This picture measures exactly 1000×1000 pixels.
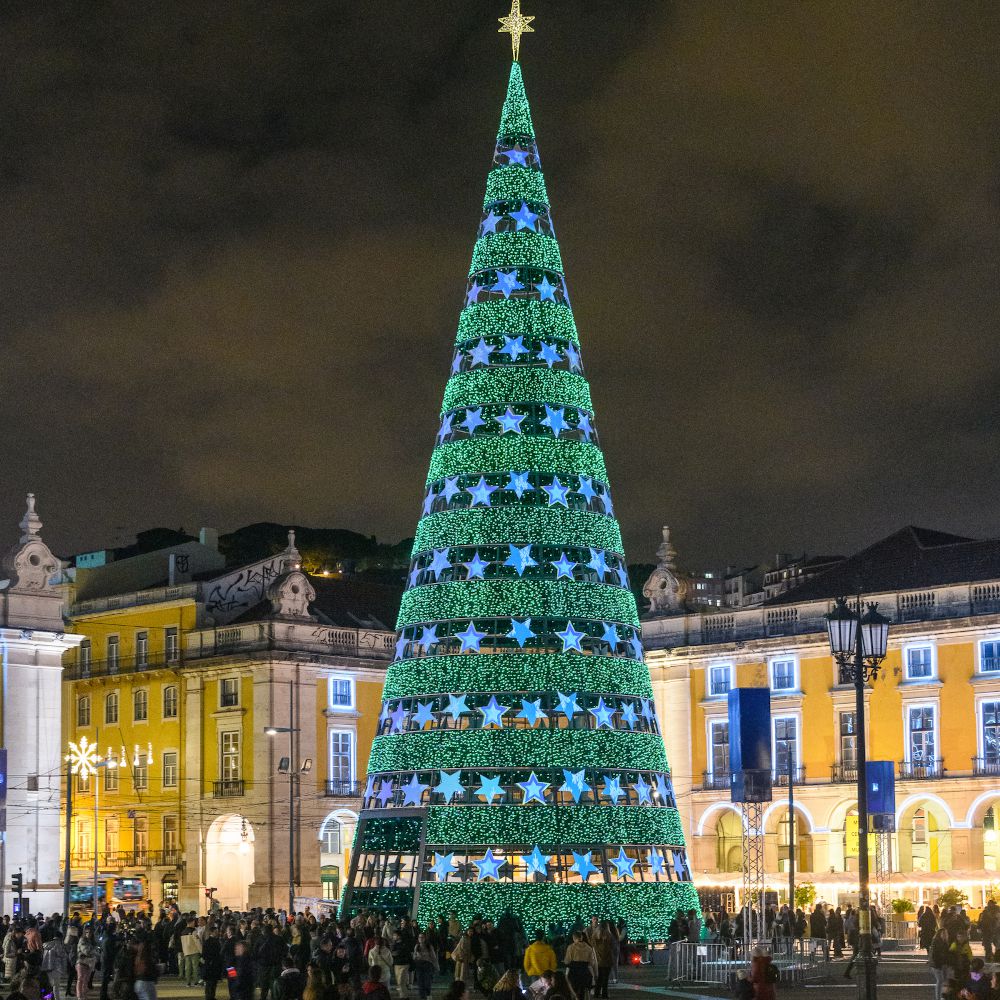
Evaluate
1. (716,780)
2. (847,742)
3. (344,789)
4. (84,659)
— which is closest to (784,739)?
(847,742)

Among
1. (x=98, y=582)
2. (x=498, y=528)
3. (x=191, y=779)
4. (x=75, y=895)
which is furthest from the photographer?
(x=98, y=582)

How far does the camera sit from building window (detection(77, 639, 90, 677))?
82.8m

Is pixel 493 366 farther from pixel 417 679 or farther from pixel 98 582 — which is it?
pixel 98 582

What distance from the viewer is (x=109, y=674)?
267ft

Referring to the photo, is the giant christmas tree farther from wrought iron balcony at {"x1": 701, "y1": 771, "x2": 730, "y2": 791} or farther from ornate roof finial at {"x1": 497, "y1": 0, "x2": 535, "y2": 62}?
wrought iron balcony at {"x1": 701, "y1": 771, "x2": 730, "y2": 791}

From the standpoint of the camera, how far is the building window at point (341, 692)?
77812mm

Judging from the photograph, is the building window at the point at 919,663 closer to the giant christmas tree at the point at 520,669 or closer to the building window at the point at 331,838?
the building window at the point at 331,838

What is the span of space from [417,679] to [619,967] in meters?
6.92

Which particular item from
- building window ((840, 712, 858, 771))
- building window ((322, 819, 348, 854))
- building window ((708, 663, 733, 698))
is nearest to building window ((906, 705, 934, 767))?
building window ((840, 712, 858, 771))

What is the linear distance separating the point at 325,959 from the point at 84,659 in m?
56.5

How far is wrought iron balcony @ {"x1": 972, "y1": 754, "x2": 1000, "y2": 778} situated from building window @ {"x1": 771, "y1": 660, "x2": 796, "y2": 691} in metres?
7.58

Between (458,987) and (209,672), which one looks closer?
(458,987)

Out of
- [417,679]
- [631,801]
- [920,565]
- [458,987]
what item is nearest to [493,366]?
[417,679]

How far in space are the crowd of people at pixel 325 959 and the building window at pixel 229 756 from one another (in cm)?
3205
